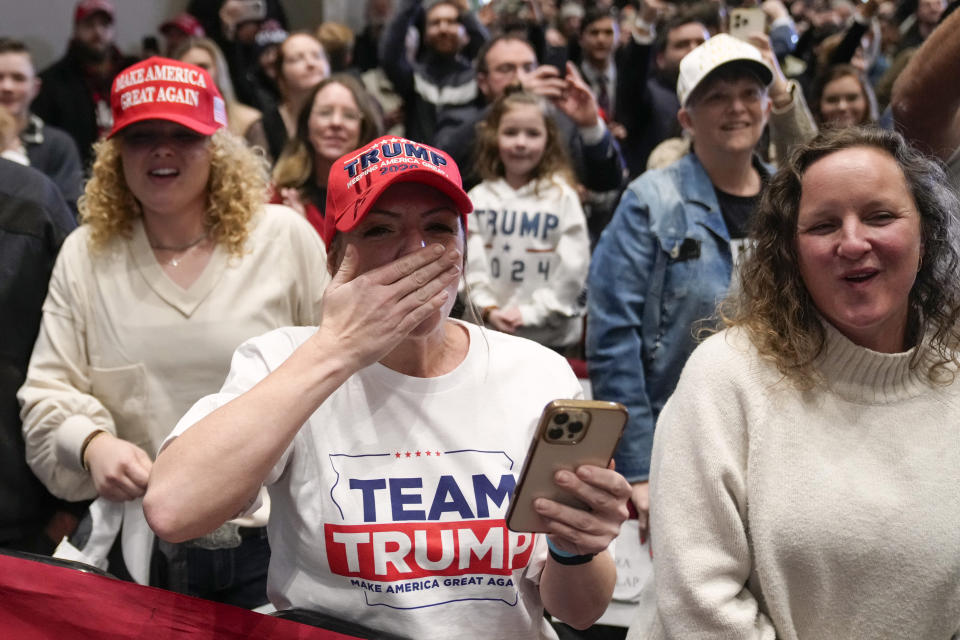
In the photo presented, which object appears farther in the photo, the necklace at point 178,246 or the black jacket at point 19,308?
the necklace at point 178,246

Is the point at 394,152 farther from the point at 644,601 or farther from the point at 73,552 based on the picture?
the point at 73,552

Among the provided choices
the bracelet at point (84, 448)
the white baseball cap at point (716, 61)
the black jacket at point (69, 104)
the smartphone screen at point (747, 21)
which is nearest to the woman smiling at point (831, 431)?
the white baseball cap at point (716, 61)

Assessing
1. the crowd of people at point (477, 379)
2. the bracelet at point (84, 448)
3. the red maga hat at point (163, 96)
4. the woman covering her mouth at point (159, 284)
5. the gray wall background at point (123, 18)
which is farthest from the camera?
the gray wall background at point (123, 18)

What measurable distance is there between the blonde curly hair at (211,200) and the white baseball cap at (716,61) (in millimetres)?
1332

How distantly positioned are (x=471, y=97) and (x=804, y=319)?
12.5 ft

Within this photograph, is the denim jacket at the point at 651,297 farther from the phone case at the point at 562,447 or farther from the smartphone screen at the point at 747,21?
the phone case at the point at 562,447

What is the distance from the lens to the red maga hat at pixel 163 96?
2637 mm

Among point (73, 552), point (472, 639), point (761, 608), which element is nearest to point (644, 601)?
point (761, 608)

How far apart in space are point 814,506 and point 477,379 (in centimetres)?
64

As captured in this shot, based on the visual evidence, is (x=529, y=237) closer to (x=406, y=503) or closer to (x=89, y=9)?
(x=406, y=503)

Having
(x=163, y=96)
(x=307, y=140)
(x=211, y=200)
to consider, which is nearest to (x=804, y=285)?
(x=211, y=200)

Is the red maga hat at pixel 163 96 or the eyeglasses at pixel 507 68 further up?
the eyeglasses at pixel 507 68

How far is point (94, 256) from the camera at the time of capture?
2.66 m

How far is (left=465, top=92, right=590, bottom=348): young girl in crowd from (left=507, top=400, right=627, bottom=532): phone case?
104 inches
